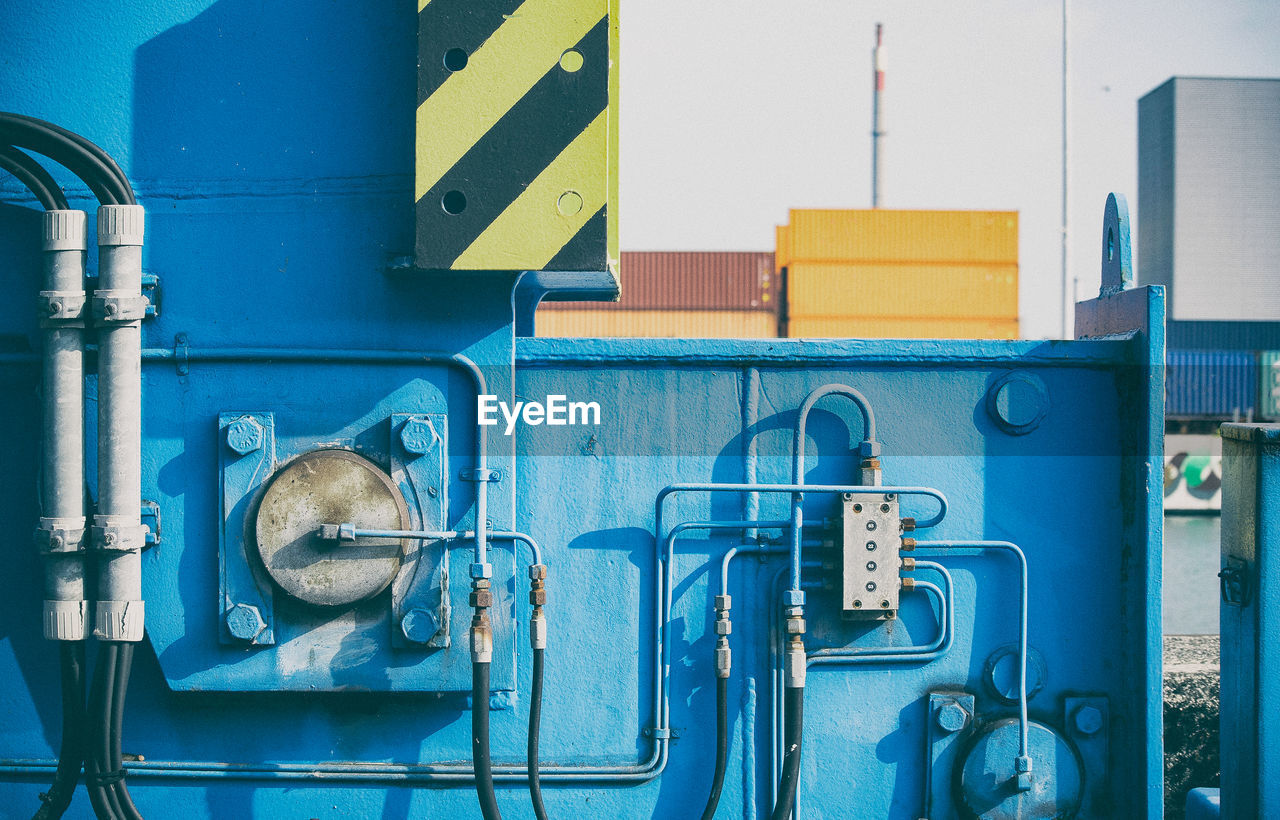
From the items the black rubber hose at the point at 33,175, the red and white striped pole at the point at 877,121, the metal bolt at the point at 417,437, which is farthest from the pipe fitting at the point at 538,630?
the red and white striped pole at the point at 877,121

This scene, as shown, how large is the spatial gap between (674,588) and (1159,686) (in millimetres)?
1120

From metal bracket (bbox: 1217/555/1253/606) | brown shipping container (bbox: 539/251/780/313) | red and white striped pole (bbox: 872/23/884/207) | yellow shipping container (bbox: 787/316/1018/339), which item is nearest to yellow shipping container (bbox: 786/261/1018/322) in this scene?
yellow shipping container (bbox: 787/316/1018/339)

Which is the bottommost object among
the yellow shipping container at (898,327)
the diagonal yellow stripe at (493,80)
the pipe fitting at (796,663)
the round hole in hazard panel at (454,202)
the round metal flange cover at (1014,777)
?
the round metal flange cover at (1014,777)

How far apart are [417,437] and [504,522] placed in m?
0.27

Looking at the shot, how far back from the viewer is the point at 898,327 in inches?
799

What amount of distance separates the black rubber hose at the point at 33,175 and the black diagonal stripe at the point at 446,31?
803 millimetres

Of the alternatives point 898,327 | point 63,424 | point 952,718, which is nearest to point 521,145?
point 63,424

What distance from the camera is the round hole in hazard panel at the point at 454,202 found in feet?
5.88

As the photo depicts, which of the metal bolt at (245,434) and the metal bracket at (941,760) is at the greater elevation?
the metal bolt at (245,434)

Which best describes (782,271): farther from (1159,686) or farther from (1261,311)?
(1261,311)

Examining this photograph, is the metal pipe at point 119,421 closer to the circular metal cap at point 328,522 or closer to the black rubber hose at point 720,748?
the circular metal cap at point 328,522

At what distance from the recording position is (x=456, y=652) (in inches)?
75.3

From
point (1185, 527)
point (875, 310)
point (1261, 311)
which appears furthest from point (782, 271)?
point (1261, 311)

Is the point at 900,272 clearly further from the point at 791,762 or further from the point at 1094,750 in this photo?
the point at 791,762
